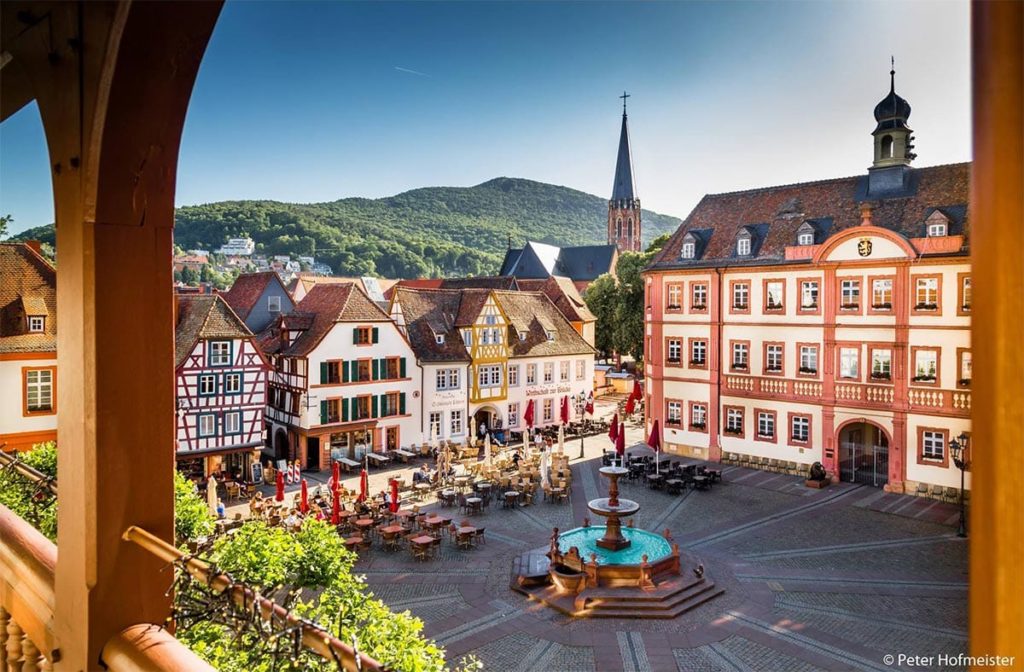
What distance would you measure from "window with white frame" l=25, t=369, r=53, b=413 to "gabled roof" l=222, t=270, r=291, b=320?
11.8m

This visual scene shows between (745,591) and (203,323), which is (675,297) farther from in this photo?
(203,323)

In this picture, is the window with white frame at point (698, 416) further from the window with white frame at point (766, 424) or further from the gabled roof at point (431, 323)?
the gabled roof at point (431, 323)

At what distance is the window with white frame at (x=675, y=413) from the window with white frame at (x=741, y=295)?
473 centimetres

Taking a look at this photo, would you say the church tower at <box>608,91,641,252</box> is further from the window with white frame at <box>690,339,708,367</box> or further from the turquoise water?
the turquoise water

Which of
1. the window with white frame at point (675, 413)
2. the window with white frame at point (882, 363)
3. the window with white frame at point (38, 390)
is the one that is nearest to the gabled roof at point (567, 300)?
A: the window with white frame at point (675, 413)

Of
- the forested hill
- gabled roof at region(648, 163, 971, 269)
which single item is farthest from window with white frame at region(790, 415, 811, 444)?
the forested hill

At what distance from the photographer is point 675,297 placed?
29.8m

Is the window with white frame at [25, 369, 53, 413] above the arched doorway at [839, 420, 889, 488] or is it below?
above

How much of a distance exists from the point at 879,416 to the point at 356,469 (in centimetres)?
1873

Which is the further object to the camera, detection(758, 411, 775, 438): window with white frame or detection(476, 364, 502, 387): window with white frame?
detection(476, 364, 502, 387): window with white frame

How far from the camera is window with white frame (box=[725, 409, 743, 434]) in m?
27.7

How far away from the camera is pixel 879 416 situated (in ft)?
79.2

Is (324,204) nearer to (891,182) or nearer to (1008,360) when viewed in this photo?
(891,182)

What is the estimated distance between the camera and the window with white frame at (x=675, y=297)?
2958 cm
